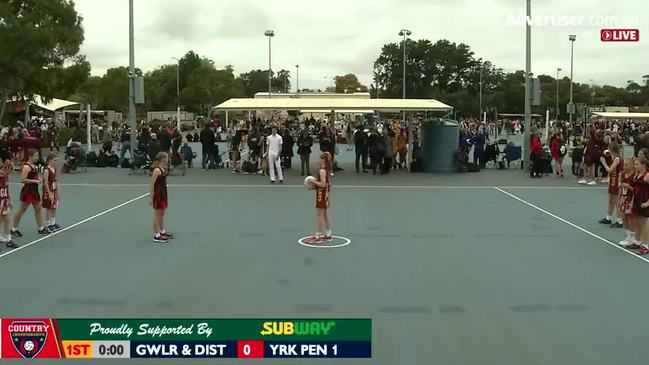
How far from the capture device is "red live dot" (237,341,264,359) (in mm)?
5574

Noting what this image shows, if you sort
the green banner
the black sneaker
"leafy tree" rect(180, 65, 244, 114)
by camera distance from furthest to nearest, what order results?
"leafy tree" rect(180, 65, 244, 114) → the black sneaker → the green banner

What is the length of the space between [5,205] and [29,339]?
17.7ft

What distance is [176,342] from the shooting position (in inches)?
221

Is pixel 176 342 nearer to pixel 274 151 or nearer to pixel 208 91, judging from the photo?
pixel 274 151

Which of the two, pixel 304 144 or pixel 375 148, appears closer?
pixel 304 144

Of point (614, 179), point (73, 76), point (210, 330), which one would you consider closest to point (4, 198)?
point (210, 330)

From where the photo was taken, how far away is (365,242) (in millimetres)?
11227

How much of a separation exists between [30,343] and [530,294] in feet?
17.4

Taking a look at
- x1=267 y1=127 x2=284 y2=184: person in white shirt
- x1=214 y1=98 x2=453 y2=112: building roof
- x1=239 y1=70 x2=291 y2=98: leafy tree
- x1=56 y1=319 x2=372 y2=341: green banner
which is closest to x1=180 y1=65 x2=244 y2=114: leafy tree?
x1=239 y1=70 x2=291 y2=98: leafy tree

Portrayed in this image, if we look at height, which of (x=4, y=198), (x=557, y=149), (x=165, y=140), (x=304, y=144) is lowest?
(x=4, y=198)

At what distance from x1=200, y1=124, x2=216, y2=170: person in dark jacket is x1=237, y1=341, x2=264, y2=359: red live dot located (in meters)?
19.8

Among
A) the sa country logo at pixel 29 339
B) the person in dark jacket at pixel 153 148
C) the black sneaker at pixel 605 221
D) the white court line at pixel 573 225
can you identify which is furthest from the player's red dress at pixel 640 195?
the person in dark jacket at pixel 153 148

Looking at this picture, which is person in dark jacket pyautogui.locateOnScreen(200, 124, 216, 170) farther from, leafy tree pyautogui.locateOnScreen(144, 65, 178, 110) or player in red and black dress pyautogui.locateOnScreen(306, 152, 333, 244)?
leafy tree pyautogui.locateOnScreen(144, 65, 178, 110)

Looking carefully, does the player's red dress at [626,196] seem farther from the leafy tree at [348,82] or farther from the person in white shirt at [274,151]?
the leafy tree at [348,82]
